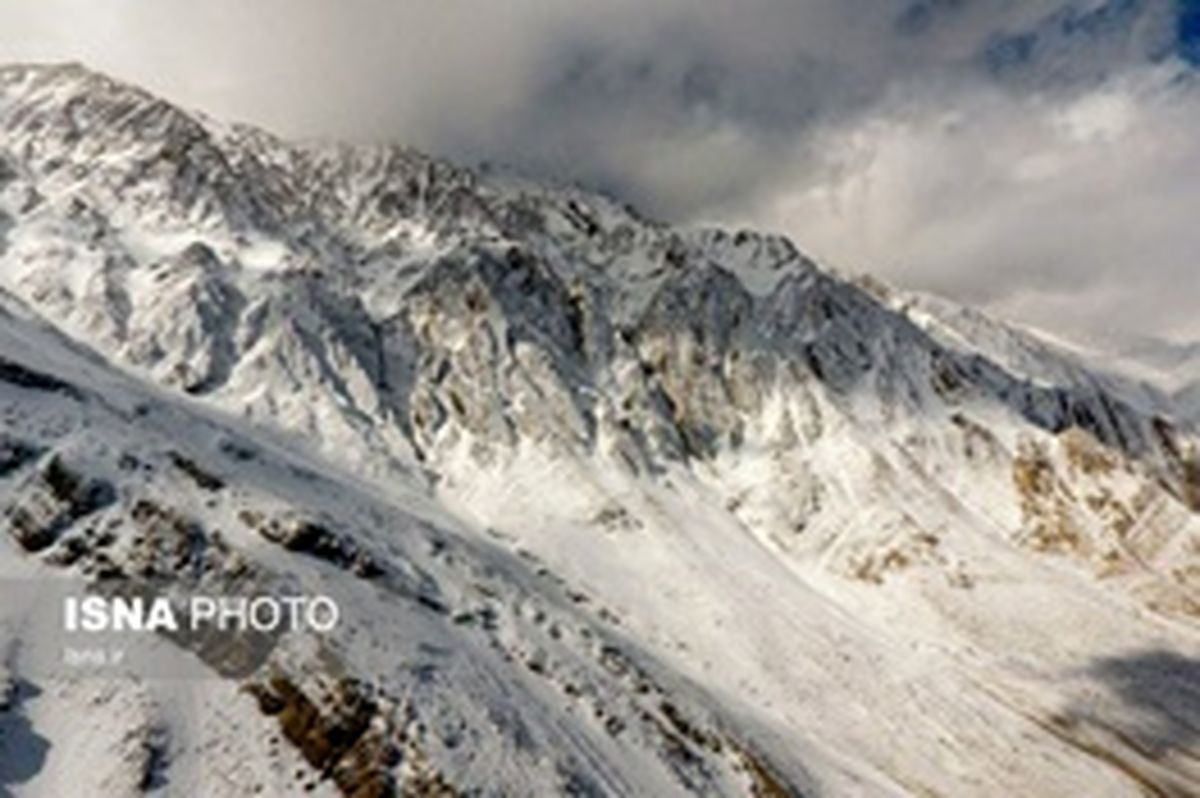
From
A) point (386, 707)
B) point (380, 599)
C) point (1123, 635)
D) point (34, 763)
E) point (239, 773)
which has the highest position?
point (1123, 635)

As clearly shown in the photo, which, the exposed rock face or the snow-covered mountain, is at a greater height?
the snow-covered mountain

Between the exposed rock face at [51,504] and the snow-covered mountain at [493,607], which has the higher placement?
the snow-covered mountain at [493,607]

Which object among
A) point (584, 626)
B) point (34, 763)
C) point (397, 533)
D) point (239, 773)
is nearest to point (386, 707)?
point (239, 773)

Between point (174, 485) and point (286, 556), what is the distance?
1004 centimetres

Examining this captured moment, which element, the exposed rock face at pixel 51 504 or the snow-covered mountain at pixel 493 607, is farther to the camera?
the exposed rock face at pixel 51 504

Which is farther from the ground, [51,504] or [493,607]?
[493,607]

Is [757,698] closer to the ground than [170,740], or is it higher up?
higher up

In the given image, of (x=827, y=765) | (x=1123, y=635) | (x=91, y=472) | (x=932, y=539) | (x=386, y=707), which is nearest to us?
(x=386, y=707)

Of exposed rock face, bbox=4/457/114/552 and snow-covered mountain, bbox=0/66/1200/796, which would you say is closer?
snow-covered mountain, bbox=0/66/1200/796

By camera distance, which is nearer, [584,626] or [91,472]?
[91,472]

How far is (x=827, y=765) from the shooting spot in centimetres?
9969

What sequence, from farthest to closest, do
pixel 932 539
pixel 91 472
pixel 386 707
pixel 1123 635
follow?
pixel 932 539 → pixel 1123 635 → pixel 91 472 → pixel 386 707

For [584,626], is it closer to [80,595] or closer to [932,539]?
[80,595]

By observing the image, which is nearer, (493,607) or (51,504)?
(51,504)
